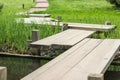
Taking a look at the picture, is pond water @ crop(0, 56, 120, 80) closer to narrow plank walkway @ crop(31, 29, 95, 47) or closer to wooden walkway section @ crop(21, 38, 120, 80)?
wooden walkway section @ crop(21, 38, 120, 80)

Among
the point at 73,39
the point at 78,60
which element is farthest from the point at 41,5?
the point at 78,60

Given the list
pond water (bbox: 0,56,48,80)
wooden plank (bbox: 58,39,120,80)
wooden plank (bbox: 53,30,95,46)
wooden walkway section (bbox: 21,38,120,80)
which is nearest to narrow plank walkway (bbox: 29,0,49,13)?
pond water (bbox: 0,56,48,80)

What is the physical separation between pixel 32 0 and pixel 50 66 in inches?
825

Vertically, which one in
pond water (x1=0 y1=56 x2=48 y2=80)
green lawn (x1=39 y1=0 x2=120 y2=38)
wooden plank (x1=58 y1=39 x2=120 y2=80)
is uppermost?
wooden plank (x1=58 y1=39 x2=120 y2=80)

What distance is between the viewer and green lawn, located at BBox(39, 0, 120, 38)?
14.0m

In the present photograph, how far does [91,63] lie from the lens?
5.44 m

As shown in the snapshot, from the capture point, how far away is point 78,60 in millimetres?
5625

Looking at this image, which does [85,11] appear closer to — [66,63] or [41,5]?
[41,5]

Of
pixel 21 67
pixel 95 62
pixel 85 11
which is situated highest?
pixel 95 62

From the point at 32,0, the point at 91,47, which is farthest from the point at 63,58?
the point at 32,0

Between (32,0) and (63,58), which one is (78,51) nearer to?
(63,58)

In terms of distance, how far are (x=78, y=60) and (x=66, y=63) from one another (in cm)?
29

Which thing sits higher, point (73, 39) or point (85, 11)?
point (73, 39)

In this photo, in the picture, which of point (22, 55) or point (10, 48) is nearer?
point (22, 55)
